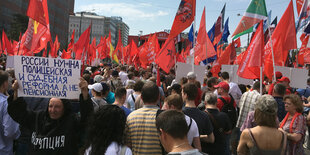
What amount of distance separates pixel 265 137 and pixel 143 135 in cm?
133

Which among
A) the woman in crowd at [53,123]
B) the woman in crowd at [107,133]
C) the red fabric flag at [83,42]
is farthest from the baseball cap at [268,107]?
the red fabric flag at [83,42]

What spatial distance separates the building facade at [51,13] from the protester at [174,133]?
59.3 m

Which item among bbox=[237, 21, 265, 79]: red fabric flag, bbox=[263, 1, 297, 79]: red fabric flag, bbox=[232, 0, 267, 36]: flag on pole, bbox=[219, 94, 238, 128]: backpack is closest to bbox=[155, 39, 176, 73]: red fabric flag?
bbox=[232, 0, 267, 36]: flag on pole

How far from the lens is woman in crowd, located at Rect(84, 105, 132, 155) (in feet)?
7.95

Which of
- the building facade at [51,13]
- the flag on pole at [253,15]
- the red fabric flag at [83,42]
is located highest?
the building facade at [51,13]

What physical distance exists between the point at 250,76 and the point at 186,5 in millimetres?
3376

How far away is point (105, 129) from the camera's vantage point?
2496mm

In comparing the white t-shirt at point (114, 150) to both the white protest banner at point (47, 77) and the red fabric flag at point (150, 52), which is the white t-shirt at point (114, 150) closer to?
the white protest banner at point (47, 77)

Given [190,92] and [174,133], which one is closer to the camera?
[174,133]

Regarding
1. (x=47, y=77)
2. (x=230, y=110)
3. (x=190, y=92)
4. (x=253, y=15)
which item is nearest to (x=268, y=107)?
(x=190, y=92)

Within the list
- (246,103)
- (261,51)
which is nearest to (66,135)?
(246,103)

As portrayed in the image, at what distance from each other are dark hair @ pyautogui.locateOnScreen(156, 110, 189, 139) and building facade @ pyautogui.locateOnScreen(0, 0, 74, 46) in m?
59.3

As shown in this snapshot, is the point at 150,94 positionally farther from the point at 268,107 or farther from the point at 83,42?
the point at 83,42

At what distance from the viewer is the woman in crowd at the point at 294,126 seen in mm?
3582
